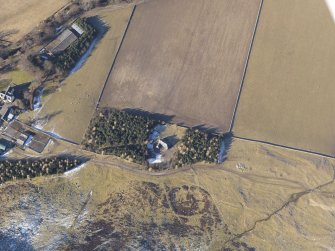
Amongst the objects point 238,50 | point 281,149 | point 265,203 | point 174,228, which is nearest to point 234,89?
point 238,50

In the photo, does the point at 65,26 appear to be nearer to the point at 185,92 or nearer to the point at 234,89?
the point at 185,92

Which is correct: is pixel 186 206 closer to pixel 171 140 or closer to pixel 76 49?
A: pixel 171 140

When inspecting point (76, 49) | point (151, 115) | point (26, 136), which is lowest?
point (26, 136)

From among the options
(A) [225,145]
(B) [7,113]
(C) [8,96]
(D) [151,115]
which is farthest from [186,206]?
(C) [8,96]

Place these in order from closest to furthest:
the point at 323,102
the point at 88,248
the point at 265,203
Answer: the point at 88,248
the point at 265,203
the point at 323,102

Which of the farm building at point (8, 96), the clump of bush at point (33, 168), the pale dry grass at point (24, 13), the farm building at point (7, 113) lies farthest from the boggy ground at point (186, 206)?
the pale dry grass at point (24, 13)

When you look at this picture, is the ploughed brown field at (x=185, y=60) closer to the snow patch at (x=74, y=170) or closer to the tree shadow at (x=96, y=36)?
the tree shadow at (x=96, y=36)

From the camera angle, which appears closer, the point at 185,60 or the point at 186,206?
the point at 186,206

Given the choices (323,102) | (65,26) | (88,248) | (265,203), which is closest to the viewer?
(88,248)
